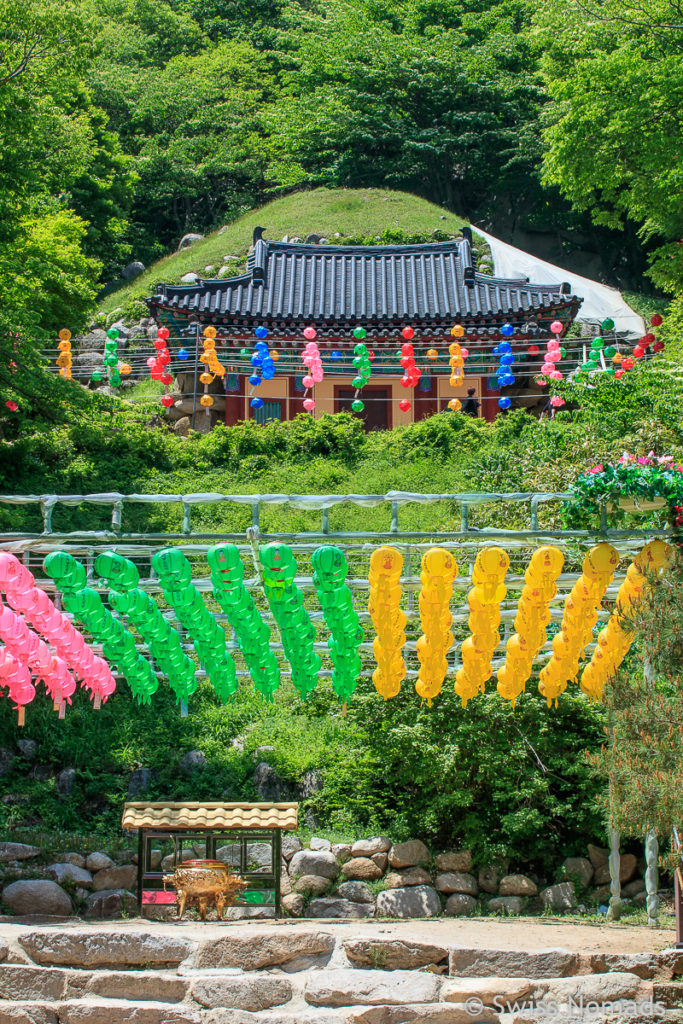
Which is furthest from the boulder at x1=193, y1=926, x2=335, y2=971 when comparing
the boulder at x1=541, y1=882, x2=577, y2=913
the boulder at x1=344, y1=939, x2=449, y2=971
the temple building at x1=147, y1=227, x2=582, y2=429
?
the temple building at x1=147, y1=227, x2=582, y2=429

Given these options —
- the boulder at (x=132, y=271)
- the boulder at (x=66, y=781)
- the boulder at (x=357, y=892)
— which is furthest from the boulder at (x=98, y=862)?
the boulder at (x=132, y=271)

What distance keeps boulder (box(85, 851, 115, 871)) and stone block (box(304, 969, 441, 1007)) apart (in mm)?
4050

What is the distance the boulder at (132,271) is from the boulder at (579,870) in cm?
2742

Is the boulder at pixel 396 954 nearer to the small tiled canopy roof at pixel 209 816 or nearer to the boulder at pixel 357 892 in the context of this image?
the small tiled canopy roof at pixel 209 816

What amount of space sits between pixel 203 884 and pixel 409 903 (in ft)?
7.34

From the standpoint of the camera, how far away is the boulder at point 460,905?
37.1ft

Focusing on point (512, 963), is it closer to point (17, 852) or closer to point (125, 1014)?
point (125, 1014)

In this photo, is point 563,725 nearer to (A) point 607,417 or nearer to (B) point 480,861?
(B) point 480,861

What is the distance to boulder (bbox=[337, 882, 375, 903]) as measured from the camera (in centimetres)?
1149

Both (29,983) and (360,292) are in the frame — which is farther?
(360,292)

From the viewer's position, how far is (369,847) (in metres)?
11.8

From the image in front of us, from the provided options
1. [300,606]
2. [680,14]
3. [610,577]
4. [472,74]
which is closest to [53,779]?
[300,606]

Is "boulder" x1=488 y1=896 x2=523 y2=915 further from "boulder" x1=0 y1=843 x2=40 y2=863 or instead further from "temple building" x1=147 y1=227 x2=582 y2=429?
"temple building" x1=147 y1=227 x2=582 y2=429

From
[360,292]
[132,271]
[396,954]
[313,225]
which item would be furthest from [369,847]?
[132,271]
